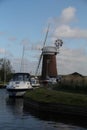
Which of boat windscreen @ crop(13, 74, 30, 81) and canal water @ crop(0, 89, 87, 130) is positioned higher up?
boat windscreen @ crop(13, 74, 30, 81)

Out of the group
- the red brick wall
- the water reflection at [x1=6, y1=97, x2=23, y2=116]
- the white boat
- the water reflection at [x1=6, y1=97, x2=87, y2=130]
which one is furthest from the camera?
the red brick wall

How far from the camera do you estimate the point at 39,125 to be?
29.7 meters

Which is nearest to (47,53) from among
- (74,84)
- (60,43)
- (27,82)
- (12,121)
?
(60,43)

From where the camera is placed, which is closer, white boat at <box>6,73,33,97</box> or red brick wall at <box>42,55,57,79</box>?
white boat at <box>6,73,33,97</box>

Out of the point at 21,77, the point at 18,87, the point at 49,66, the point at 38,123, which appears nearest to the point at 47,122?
the point at 38,123

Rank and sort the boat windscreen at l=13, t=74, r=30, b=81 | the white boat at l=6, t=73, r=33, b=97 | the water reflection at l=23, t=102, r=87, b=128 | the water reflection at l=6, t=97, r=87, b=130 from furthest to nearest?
1. the boat windscreen at l=13, t=74, r=30, b=81
2. the white boat at l=6, t=73, r=33, b=97
3. the water reflection at l=23, t=102, r=87, b=128
4. the water reflection at l=6, t=97, r=87, b=130

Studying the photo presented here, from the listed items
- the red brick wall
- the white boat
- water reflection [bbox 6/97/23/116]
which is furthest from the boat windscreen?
the red brick wall

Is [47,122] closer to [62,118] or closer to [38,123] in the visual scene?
[38,123]

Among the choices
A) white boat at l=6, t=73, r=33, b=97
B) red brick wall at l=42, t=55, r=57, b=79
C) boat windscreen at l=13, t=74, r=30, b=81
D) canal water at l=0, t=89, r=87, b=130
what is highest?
red brick wall at l=42, t=55, r=57, b=79

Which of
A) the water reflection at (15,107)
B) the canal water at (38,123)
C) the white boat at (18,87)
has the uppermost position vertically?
the white boat at (18,87)

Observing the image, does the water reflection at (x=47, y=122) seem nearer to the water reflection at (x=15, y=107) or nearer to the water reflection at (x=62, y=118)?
the water reflection at (x=62, y=118)

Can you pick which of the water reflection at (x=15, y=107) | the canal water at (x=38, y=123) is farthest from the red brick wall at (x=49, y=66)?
the canal water at (x=38, y=123)

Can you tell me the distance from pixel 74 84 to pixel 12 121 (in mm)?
19894

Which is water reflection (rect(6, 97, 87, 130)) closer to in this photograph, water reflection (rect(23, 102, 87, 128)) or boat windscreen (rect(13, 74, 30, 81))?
water reflection (rect(23, 102, 87, 128))
